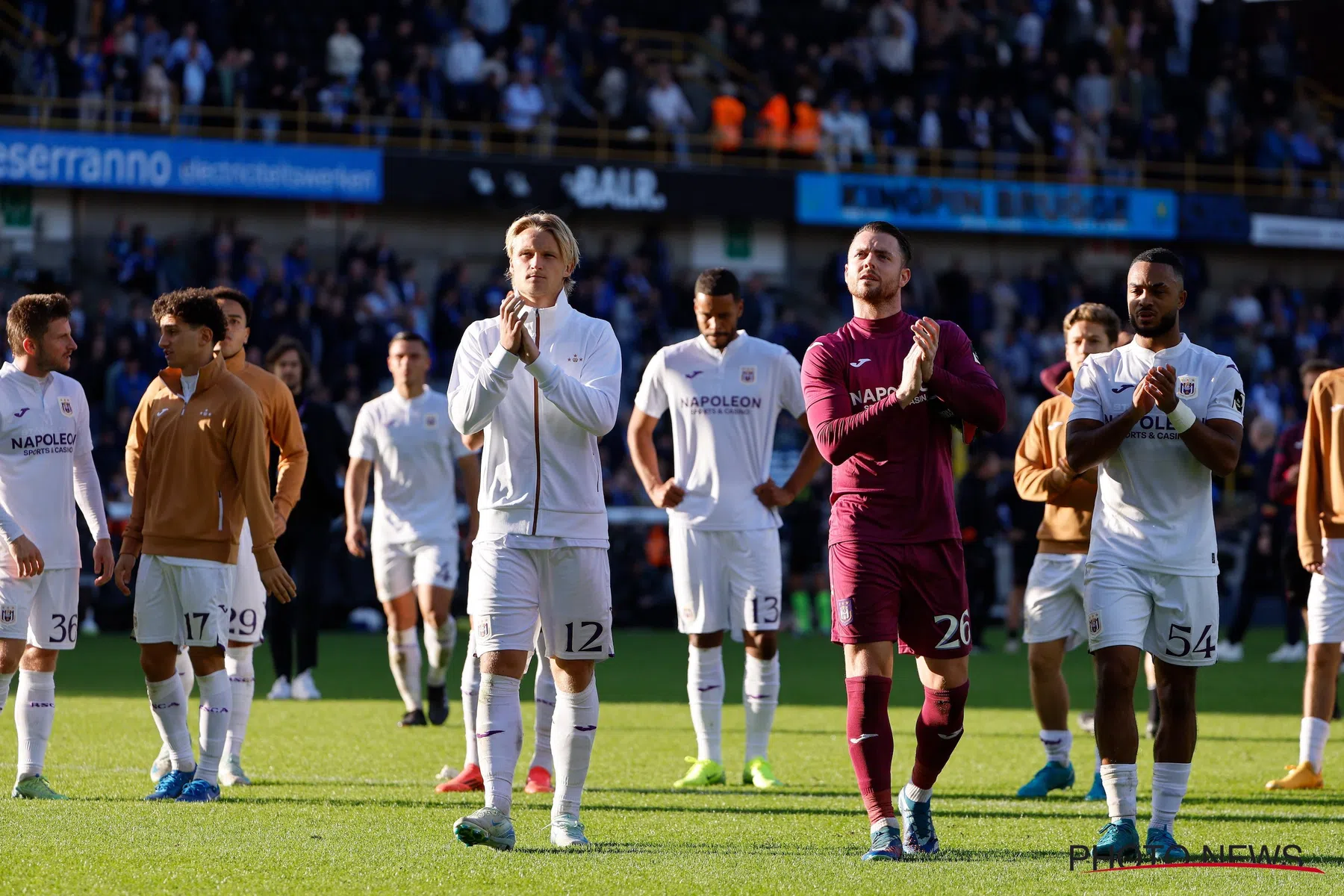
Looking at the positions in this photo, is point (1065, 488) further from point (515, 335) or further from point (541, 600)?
point (515, 335)

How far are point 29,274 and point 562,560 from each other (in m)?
23.0

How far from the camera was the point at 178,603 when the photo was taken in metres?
7.75

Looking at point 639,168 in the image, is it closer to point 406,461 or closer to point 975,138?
point 975,138

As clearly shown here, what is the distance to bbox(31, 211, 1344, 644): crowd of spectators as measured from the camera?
2169 centimetres

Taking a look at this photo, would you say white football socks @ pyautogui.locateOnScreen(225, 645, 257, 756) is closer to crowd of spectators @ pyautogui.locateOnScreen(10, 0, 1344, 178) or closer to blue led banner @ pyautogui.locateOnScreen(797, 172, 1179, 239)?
crowd of spectators @ pyautogui.locateOnScreen(10, 0, 1344, 178)

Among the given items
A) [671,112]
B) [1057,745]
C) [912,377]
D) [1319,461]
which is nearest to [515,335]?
[912,377]

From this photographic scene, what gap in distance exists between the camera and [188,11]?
27.8m

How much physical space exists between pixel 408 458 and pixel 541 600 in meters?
4.72

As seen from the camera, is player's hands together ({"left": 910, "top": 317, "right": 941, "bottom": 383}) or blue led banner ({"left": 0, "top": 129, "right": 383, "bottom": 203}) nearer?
player's hands together ({"left": 910, "top": 317, "right": 941, "bottom": 383})

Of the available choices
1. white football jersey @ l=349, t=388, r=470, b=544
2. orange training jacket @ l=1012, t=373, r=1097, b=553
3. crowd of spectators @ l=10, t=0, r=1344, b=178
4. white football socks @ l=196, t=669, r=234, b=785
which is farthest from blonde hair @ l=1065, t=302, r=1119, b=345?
crowd of spectators @ l=10, t=0, r=1344, b=178

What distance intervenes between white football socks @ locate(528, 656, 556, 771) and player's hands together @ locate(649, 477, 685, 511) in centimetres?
118

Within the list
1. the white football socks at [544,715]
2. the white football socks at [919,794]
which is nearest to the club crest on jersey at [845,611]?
the white football socks at [919,794]

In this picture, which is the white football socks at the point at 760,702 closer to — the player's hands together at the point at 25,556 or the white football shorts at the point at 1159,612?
the white football shorts at the point at 1159,612

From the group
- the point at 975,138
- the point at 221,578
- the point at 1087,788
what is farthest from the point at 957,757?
the point at 975,138
